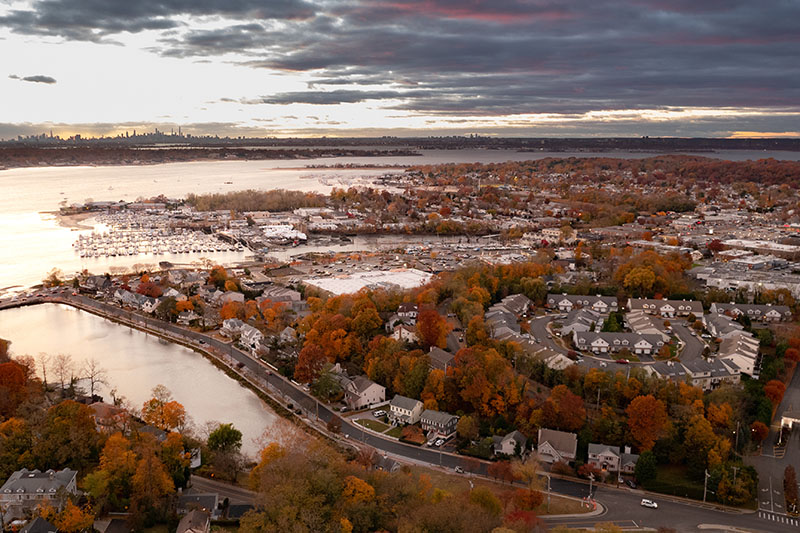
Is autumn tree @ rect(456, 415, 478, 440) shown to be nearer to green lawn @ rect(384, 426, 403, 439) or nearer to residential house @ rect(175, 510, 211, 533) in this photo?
green lawn @ rect(384, 426, 403, 439)

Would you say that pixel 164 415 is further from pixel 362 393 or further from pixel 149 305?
pixel 149 305

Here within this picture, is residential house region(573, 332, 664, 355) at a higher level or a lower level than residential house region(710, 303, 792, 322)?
lower

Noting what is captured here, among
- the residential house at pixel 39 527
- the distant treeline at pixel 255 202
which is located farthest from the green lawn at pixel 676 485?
the distant treeline at pixel 255 202

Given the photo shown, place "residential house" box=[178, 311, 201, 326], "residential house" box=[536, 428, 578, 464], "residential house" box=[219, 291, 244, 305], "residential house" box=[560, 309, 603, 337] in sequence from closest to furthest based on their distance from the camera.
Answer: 1. "residential house" box=[536, 428, 578, 464]
2. "residential house" box=[560, 309, 603, 337]
3. "residential house" box=[178, 311, 201, 326]
4. "residential house" box=[219, 291, 244, 305]

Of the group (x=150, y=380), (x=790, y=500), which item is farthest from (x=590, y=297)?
(x=150, y=380)

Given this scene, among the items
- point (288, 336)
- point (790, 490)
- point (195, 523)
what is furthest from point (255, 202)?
point (790, 490)

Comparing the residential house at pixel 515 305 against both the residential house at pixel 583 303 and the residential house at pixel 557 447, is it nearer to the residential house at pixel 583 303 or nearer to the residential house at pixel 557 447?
the residential house at pixel 583 303

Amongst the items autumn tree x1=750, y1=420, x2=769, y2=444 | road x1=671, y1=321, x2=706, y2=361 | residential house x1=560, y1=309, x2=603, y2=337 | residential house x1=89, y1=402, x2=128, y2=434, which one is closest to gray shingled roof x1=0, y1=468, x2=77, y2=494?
residential house x1=89, y1=402, x2=128, y2=434
